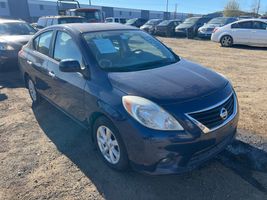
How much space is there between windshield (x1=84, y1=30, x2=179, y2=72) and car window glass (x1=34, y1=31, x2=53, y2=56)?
1.08 m

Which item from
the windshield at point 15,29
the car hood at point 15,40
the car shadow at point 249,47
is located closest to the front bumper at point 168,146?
the car hood at point 15,40

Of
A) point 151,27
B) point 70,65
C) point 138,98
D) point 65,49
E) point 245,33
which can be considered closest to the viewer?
point 138,98

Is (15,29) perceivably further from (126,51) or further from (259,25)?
(259,25)

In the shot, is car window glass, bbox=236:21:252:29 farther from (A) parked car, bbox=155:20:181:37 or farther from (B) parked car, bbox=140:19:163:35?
(B) parked car, bbox=140:19:163:35

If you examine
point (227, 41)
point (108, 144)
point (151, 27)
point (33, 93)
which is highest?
point (108, 144)

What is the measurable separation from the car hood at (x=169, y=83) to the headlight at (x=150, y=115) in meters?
0.09

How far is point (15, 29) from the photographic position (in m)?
9.16

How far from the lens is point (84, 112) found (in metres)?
3.51

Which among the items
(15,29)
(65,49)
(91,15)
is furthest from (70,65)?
(91,15)

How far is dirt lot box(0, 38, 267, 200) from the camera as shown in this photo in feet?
9.63

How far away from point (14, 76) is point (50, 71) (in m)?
4.61

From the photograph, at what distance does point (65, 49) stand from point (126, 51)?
0.91 metres

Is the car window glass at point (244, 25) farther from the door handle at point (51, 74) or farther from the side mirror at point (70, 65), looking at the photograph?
the side mirror at point (70, 65)

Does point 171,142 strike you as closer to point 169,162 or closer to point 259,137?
point 169,162
